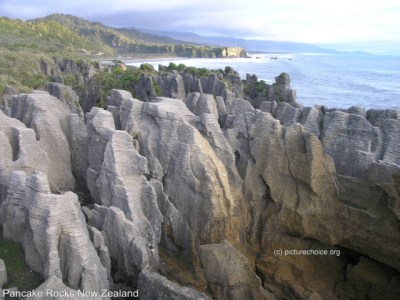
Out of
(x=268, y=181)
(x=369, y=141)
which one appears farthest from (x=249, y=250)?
(x=369, y=141)

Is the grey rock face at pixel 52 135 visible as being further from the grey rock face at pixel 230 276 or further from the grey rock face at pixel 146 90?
the grey rock face at pixel 146 90

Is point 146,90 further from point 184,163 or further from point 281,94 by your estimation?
point 184,163

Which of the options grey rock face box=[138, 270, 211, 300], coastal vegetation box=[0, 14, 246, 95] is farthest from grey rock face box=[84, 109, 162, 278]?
coastal vegetation box=[0, 14, 246, 95]

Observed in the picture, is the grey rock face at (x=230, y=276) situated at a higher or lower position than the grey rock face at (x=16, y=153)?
lower

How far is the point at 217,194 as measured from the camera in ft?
42.0

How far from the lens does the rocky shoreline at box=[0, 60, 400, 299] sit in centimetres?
1102

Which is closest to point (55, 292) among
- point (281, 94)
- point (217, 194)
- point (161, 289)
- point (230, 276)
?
point (161, 289)

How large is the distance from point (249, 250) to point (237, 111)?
6.72 metres

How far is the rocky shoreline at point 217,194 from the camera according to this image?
11.0m

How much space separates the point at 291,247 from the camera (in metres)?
14.4

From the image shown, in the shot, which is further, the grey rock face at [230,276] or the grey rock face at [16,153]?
the grey rock face at [16,153]

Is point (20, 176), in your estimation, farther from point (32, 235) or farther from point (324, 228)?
point (324, 228)

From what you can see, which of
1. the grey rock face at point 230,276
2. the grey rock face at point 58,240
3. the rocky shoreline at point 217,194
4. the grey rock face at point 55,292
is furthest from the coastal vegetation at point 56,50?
the grey rock face at point 230,276

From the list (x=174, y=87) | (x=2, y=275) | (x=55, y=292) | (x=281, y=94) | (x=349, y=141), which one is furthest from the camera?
(x=281, y=94)
